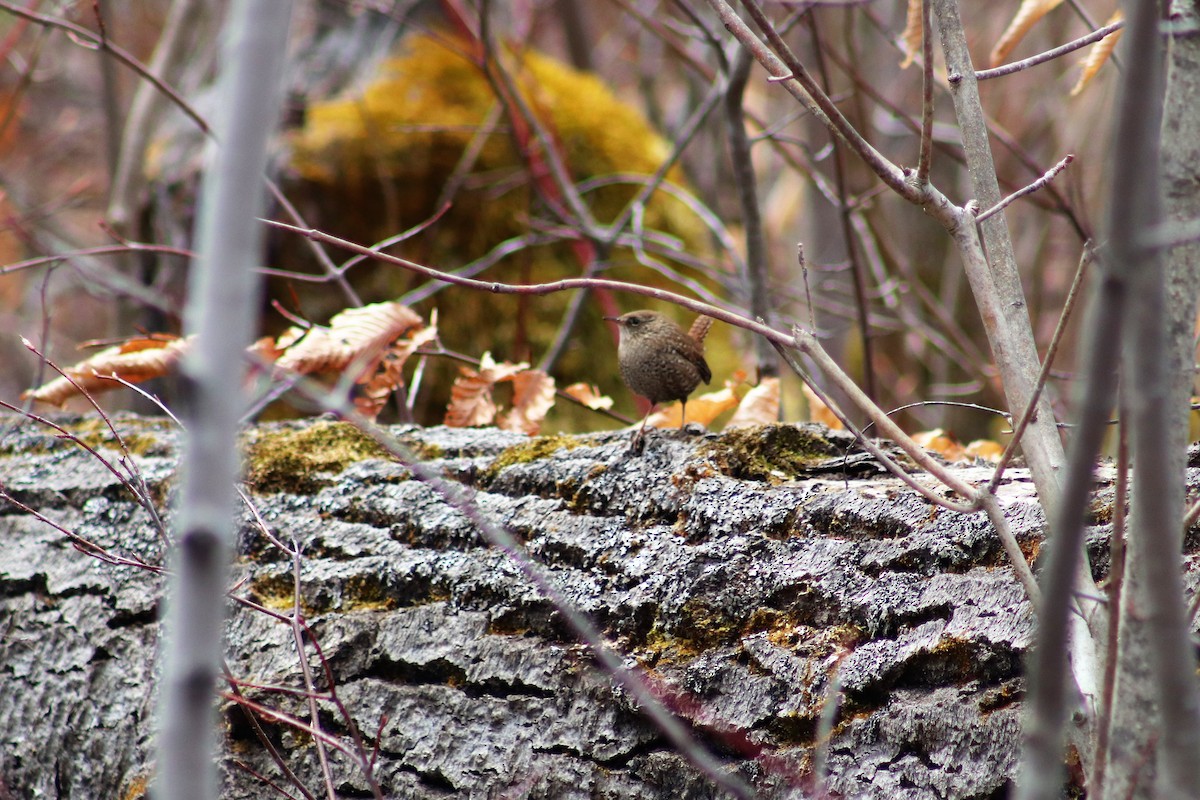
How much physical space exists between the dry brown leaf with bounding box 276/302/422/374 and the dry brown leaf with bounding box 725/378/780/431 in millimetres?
1006

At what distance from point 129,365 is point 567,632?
157 centimetres

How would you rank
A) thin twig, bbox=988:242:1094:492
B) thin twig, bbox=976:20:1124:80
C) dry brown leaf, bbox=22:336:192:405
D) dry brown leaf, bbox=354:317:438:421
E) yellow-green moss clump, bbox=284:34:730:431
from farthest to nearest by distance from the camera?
yellow-green moss clump, bbox=284:34:730:431
dry brown leaf, bbox=354:317:438:421
dry brown leaf, bbox=22:336:192:405
thin twig, bbox=976:20:1124:80
thin twig, bbox=988:242:1094:492

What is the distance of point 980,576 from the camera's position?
163 cm

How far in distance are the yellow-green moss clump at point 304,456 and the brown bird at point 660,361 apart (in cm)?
85

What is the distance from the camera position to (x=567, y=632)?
185cm

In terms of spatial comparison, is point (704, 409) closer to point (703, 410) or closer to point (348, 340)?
point (703, 410)

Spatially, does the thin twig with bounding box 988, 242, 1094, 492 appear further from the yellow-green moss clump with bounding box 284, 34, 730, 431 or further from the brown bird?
the yellow-green moss clump with bounding box 284, 34, 730, 431

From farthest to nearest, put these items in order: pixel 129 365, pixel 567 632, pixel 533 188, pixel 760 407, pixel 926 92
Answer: pixel 533 188
pixel 760 407
pixel 129 365
pixel 567 632
pixel 926 92

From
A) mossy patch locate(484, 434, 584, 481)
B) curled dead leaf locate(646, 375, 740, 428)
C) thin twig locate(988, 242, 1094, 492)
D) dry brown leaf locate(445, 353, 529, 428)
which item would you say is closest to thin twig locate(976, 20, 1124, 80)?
thin twig locate(988, 242, 1094, 492)

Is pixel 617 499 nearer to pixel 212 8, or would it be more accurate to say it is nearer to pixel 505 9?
pixel 212 8

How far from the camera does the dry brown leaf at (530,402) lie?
273 centimetres

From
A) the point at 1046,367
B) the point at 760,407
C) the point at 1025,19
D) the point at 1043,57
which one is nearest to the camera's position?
the point at 1046,367

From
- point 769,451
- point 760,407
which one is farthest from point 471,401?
point 769,451

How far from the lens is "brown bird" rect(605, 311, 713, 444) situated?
284 cm
